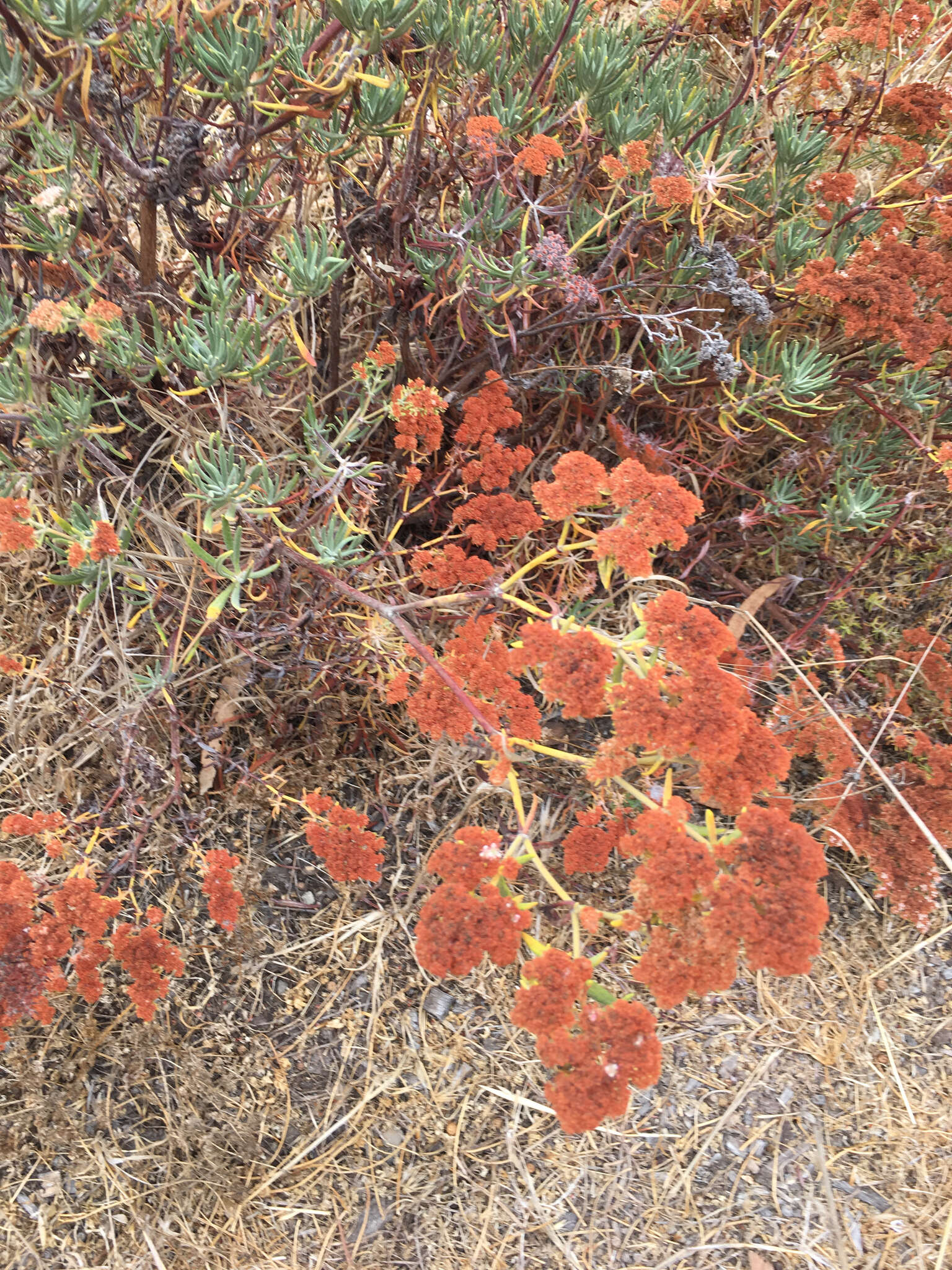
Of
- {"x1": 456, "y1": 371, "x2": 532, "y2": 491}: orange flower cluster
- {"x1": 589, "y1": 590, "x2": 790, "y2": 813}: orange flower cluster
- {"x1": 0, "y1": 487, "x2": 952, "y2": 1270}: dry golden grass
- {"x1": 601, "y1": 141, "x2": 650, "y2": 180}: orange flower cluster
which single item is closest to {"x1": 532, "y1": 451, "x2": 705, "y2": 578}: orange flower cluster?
{"x1": 589, "y1": 590, "x2": 790, "y2": 813}: orange flower cluster

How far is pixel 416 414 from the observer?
1.89 m

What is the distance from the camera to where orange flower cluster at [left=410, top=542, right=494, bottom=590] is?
5.94 ft

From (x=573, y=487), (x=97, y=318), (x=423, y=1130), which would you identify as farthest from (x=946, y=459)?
(x=423, y=1130)

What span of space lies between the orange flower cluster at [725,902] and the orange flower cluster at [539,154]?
1.25 metres

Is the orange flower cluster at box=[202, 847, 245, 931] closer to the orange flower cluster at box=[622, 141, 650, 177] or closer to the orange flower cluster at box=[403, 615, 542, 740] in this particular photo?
the orange flower cluster at box=[403, 615, 542, 740]

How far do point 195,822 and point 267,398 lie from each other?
3.52 feet

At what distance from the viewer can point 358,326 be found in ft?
8.00

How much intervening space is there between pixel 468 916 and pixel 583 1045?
0.24 metres

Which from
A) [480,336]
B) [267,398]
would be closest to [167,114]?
[267,398]

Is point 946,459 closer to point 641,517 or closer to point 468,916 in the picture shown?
point 641,517

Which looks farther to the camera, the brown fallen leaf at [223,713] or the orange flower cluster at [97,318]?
the brown fallen leaf at [223,713]

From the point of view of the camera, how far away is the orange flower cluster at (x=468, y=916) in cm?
128

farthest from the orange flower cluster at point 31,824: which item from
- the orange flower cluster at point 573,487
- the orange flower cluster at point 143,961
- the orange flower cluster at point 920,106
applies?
the orange flower cluster at point 920,106

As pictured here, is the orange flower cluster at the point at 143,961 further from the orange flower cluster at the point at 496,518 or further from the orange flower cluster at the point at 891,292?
the orange flower cluster at the point at 891,292
